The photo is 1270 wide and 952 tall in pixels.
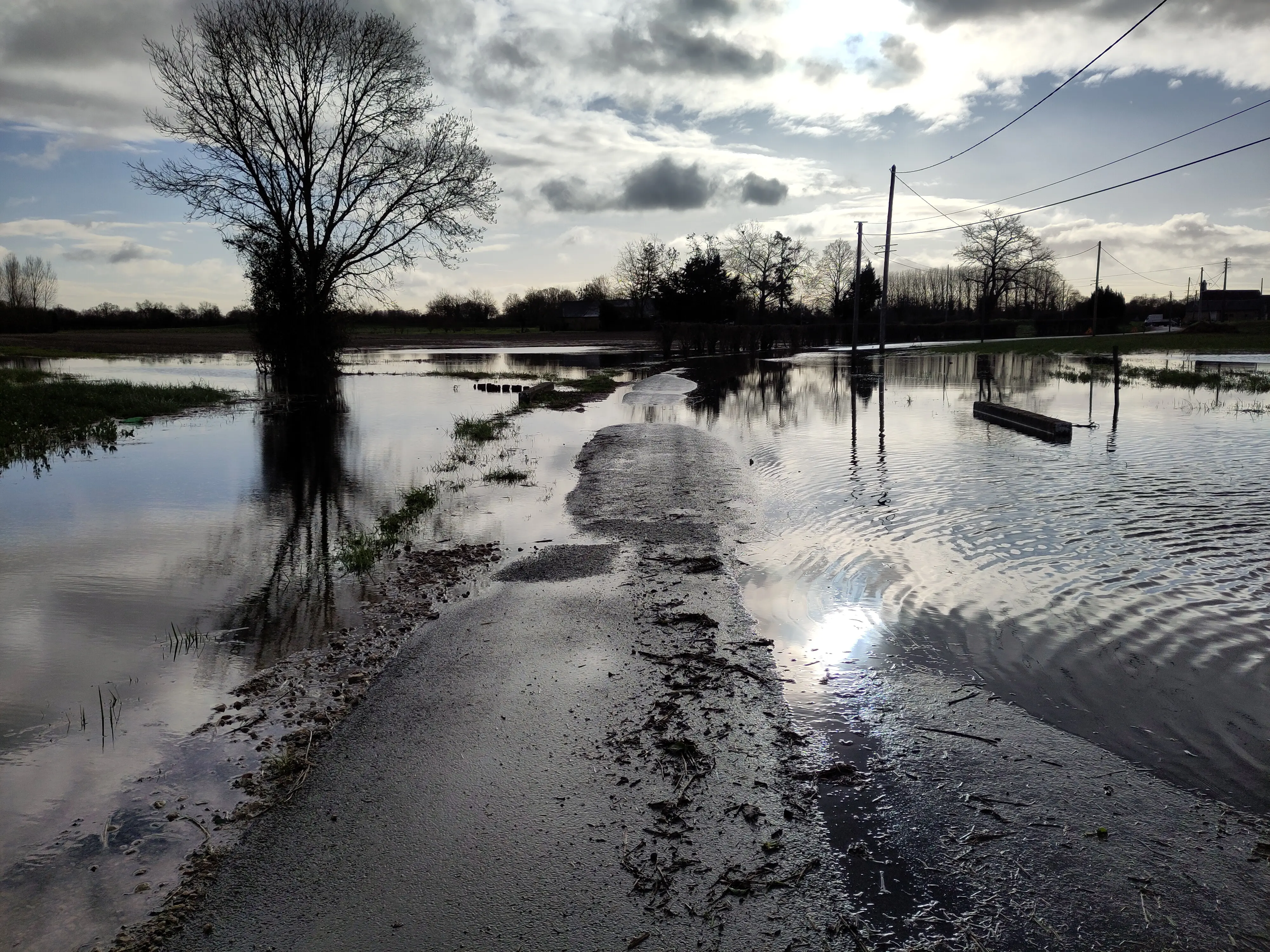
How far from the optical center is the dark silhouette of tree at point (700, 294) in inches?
2645

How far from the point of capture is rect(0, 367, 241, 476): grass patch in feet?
44.8

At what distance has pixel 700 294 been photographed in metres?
67.2

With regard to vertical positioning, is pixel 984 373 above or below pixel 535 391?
above

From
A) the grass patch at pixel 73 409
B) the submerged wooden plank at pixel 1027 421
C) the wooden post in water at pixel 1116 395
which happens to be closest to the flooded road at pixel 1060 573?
the submerged wooden plank at pixel 1027 421

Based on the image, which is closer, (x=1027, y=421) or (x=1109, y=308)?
(x=1027, y=421)

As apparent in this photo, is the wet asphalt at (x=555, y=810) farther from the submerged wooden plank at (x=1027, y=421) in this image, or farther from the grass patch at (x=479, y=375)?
the grass patch at (x=479, y=375)

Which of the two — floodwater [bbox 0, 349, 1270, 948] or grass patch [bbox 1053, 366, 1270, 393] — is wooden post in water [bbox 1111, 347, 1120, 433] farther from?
floodwater [bbox 0, 349, 1270, 948]

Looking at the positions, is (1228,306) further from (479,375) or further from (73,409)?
(73,409)

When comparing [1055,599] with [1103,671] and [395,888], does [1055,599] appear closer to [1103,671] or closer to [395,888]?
[1103,671]

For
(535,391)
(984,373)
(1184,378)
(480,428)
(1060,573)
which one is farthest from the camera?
(984,373)

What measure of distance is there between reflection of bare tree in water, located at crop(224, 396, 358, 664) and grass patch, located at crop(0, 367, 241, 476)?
3223mm

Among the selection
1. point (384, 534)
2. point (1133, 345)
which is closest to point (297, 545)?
point (384, 534)

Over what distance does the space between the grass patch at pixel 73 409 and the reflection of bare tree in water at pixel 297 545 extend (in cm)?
322

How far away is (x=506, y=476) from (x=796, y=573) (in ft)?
18.9
